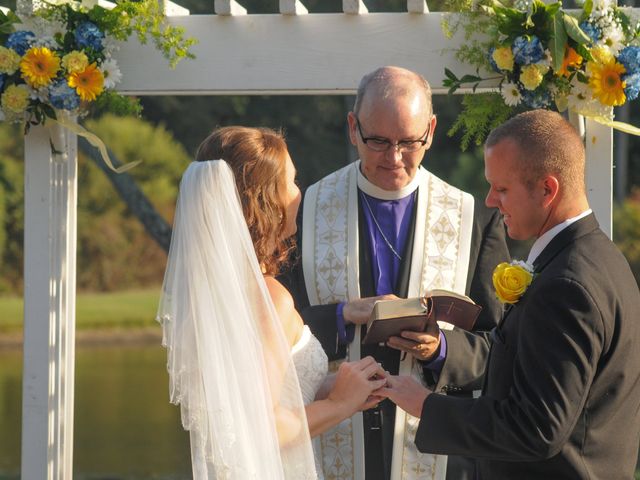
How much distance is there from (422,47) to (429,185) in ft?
1.98

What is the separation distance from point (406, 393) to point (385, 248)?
4.07 ft

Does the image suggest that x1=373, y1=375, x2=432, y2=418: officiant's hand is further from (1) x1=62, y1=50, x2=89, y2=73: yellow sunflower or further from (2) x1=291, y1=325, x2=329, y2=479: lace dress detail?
(1) x1=62, y1=50, x2=89, y2=73: yellow sunflower

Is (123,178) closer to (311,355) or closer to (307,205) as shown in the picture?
(307,205)

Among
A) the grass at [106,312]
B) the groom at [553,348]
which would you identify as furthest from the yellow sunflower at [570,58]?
the grass at [106,312]

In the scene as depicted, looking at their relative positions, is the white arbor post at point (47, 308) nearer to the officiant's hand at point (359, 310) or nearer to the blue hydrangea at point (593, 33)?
the officiant's hand at point (359, 310)

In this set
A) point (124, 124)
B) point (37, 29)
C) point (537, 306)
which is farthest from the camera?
point (124, 124)

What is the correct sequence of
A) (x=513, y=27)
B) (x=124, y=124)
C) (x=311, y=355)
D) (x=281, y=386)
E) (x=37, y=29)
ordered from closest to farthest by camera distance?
1. (x=281, y=386)
2. (x=311, y=355)
3. (x=513, y=27)
4. (x=37, y=29)
5. (x=124, y=124)

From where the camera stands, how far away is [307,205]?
482cm

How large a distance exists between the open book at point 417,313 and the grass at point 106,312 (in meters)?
14.8

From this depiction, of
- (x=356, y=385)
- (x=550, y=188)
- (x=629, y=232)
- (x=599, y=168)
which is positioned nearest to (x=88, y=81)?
(x=356, y=385)

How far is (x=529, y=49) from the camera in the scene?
4.40 meters

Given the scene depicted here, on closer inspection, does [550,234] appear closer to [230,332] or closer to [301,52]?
[230,332]

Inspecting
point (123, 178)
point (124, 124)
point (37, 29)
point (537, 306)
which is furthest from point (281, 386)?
point (124, 124)

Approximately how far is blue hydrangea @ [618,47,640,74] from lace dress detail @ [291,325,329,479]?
5.82 feet
